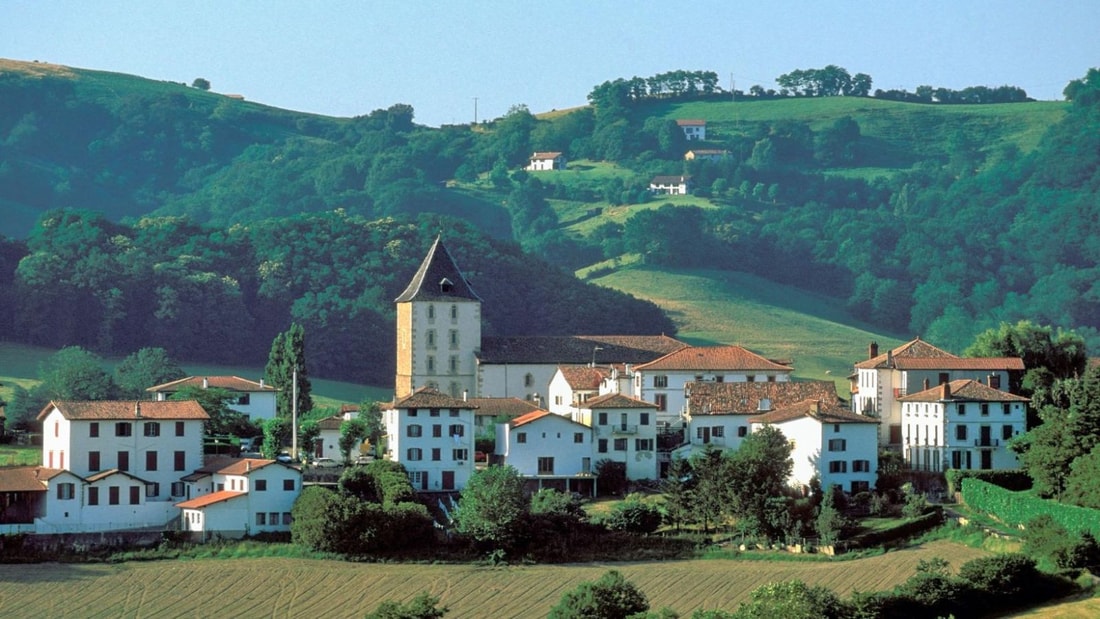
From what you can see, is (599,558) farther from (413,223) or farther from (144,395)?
(413,223)

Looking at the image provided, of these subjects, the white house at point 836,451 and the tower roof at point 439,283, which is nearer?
the white house at point 836,451

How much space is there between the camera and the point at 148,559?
217 feet

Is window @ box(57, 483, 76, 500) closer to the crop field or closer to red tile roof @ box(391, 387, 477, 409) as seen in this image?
the crop field

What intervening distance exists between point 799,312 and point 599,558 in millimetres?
92350

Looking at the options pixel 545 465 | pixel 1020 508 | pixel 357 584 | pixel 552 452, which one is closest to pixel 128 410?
pixel 357 584

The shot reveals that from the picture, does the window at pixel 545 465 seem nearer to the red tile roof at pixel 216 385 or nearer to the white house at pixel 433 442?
the white house at pixel 433 442

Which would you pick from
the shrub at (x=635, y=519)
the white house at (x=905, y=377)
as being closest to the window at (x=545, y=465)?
the shrub at (x=635, y=519)

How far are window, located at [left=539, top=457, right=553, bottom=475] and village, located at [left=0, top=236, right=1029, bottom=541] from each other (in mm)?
35

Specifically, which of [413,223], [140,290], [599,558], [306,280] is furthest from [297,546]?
[413,223]

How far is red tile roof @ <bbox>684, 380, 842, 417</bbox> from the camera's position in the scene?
80.8 m

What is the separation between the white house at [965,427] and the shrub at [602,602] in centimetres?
2142

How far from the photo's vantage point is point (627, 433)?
255ft

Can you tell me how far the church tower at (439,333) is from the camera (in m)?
96.8

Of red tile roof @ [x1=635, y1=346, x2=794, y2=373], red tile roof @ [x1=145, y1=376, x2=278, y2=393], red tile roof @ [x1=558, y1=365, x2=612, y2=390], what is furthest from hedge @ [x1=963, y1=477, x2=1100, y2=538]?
red tile roof @ [x1=145, y1=376, x2=278, y2=393]
